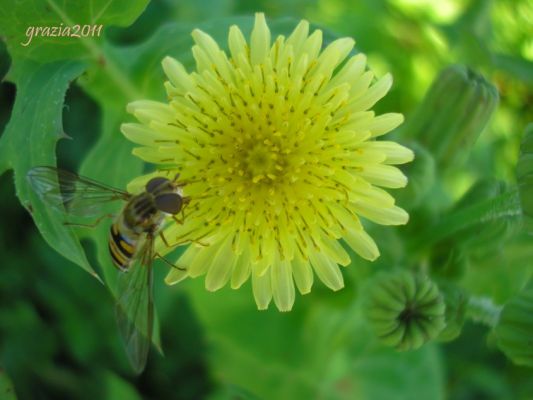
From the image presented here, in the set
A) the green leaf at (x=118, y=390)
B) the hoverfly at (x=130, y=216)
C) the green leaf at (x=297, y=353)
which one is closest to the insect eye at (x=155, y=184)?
the hoverfly at (x=130, y=216)

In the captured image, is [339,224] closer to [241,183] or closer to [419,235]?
[241,183]

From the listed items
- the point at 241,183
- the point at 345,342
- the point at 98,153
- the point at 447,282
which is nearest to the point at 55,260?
the point at 98,153

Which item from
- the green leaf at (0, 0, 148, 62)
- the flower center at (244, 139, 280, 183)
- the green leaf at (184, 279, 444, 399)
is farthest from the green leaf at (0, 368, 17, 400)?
the green leaf at (184, 279, 444, 399)

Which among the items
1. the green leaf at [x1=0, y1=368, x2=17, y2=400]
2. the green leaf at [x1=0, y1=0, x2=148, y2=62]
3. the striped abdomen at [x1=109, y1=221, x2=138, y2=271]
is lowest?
the green leaf at [x1=0, y1=368, x2=17, y2=400]

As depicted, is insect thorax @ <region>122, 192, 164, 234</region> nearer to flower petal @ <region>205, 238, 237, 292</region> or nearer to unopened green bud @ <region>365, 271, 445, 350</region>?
flower petal @ <region>205, 238, 237, 292</region>

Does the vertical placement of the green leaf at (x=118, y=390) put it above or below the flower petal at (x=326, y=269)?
below

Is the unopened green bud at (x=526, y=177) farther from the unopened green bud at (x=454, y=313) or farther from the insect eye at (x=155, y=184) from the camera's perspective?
the insect eye at (x=155, y=184)

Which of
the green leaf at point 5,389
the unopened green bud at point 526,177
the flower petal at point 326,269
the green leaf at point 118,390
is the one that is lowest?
the green leaf at point 118,390

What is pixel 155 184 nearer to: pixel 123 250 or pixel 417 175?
pixel 123 250
